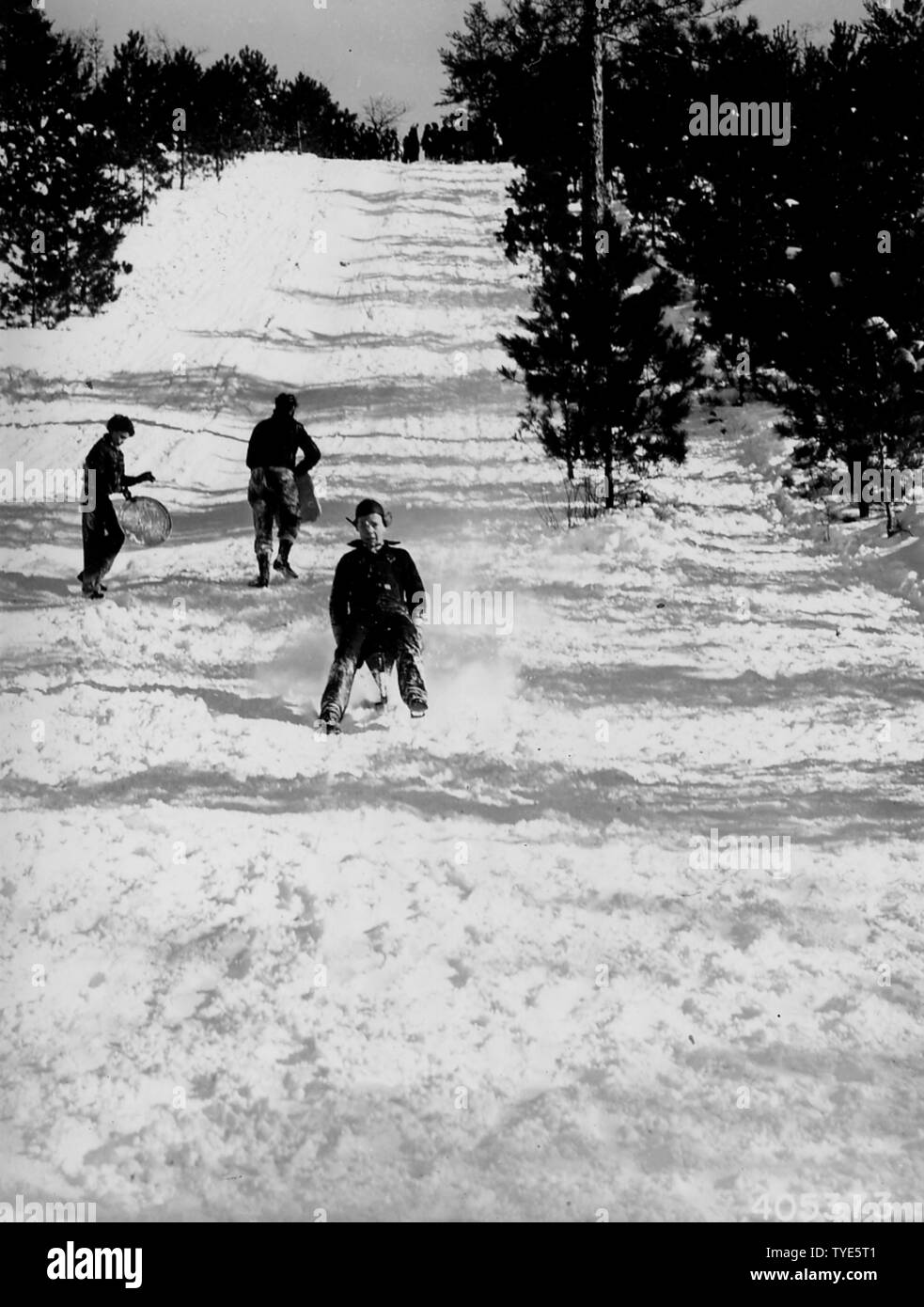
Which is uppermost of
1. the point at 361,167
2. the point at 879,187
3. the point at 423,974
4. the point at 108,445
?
the point at 361,167

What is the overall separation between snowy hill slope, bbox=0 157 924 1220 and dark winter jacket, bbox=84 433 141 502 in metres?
0.99

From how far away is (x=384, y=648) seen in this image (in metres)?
7.03

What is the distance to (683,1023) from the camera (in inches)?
169

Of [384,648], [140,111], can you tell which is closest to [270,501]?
[384,648]

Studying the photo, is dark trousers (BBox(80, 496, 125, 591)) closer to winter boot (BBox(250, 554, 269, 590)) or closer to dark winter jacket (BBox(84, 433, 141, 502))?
dark winter jacket (BBox(84, 433, 141, 502))

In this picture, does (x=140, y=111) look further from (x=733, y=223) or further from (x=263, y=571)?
(x=263, y=571)

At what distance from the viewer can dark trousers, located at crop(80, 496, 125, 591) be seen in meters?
9.02

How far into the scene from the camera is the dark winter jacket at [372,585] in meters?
7.10

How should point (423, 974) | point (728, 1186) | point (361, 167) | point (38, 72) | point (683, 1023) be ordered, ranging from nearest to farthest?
point (728, 1186) < point (683, 1023) < point (423, 974) < point (38, 72) < point (361, 167)

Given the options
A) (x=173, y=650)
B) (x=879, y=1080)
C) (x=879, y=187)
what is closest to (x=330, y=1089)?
(x=879, y=1080)

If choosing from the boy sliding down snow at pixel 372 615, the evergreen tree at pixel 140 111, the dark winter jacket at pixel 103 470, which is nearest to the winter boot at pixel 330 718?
the boy sliding down snow at pixel 372 615

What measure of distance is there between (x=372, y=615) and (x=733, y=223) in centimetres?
1050

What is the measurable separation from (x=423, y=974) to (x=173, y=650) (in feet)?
14.2
